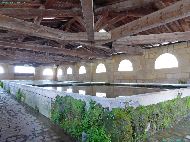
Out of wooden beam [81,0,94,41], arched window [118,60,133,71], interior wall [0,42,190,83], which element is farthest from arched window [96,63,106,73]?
wooden beam [81,0,94,41]

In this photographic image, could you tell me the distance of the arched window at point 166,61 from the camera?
959 cm

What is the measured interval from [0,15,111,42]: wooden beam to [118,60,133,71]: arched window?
6.42 metres

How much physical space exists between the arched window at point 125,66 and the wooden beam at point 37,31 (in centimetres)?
642

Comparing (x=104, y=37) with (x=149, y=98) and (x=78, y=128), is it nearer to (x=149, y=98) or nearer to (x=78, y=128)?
(x=149, y=98)

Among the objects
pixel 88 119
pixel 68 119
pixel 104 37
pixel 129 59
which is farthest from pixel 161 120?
pixel 129 59

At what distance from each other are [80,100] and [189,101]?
410cm

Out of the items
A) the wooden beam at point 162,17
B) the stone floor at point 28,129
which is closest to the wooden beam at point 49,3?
the wooden beam at point 162,17

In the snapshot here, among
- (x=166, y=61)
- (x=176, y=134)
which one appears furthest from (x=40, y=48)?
(x=166, y=61)

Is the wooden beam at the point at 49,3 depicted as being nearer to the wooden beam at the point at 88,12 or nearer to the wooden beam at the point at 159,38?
the wooden beam at the point at 88,12

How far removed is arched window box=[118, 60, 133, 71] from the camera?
1197 centimetres

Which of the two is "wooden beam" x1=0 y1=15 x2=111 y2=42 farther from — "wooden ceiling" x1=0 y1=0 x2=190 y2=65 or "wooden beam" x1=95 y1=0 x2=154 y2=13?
"wooden beam" x1=95 y1=0 x2=154 y2=13

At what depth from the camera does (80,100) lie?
427 centimetres

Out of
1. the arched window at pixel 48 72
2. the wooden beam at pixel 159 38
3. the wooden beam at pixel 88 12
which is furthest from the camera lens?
the arched window at pixel 48 72

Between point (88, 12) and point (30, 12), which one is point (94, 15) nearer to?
point (30, 12)
